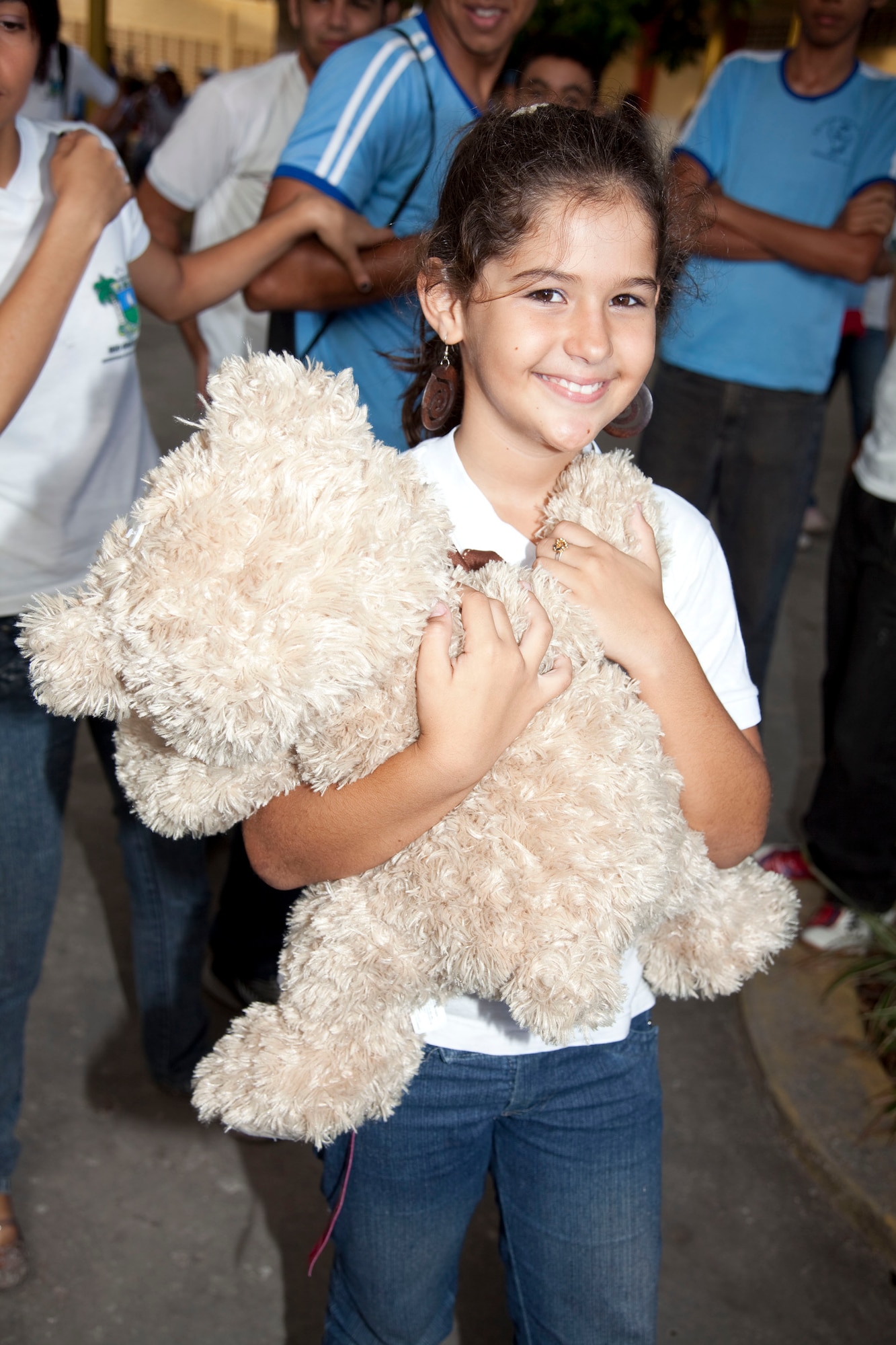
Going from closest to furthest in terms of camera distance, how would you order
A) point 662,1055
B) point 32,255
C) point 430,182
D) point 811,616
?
1. point 32,255
2. point 430,182
3. point 662,1055
4. point 811,616

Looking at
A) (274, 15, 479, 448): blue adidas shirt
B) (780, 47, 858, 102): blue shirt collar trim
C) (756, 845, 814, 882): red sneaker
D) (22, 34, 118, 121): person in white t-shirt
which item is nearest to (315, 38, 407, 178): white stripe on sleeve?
(274, 15, 479, 448): blue adidas shirt

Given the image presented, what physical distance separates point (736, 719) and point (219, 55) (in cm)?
3156

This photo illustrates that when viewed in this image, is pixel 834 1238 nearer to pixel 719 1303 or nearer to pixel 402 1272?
pixel 719 1303

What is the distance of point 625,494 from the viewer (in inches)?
52.5

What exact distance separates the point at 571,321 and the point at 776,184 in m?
2.50

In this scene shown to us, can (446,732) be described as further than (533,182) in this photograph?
No

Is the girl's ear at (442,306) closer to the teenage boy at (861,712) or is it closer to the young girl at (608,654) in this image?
the young girl at (608,654)

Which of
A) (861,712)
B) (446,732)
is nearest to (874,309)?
(861,712)

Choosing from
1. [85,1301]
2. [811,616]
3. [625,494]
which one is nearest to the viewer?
[625,494]

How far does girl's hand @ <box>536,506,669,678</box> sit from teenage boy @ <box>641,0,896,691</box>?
229 cm

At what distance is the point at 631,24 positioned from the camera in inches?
488

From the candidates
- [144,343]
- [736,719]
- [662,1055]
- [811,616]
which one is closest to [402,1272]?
[736,719]

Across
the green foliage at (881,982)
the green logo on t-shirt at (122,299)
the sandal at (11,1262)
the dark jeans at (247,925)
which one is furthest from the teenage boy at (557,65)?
the sandal at (11,1262)

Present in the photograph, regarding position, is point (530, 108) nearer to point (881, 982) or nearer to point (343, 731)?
point (343, 731)
